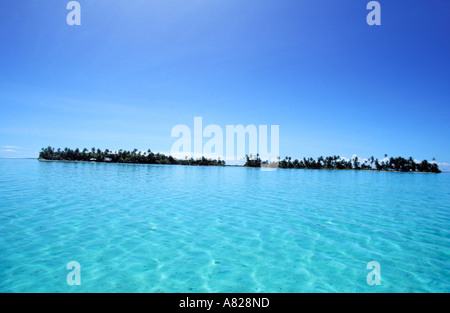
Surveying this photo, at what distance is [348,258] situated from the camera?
7.21 metres

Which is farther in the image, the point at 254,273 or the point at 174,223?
the point at 174,223

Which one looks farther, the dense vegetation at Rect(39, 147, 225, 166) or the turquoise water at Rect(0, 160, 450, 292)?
the dense vegetation at Rect(39, 147, 225, 166)

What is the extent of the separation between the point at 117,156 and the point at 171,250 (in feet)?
588

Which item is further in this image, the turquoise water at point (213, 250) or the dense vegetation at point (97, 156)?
the dense vegetation at point (97, 156)

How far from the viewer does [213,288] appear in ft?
17.5

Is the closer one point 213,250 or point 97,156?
point 213,250

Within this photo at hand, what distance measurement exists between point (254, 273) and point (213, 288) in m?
1.37

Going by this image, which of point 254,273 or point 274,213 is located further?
point 274,213
